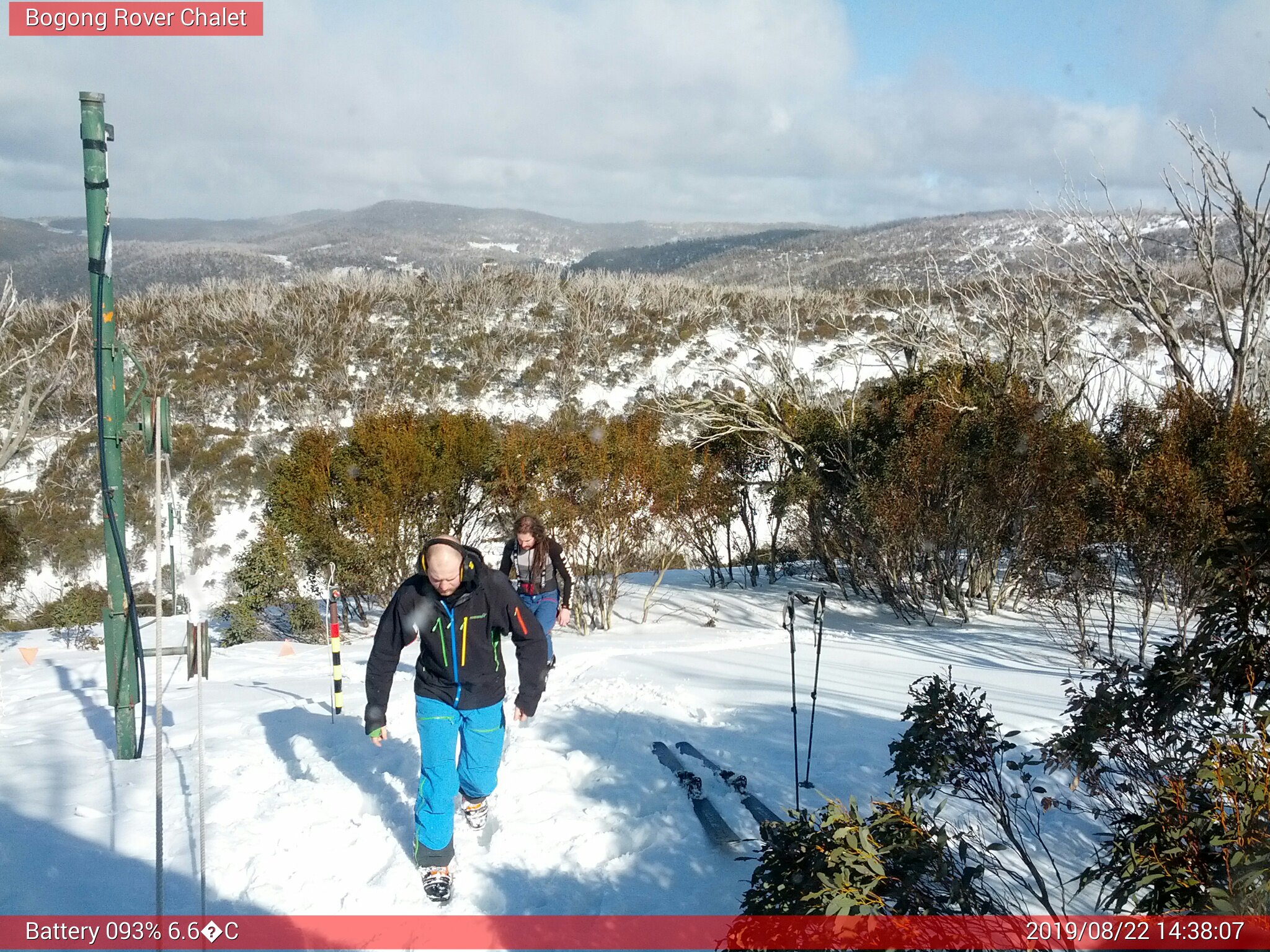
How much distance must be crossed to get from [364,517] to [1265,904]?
13295 mm

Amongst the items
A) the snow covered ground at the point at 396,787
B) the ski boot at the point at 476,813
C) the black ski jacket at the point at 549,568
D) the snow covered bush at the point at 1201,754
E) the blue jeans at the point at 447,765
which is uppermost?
the snow covered bush at the point at 1201,754

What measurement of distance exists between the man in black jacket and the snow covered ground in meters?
0.33

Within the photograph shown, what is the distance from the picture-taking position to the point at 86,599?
1634 centimetres

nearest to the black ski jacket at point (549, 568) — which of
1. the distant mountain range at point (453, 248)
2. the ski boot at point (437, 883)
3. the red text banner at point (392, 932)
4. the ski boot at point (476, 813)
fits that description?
the ski boot at point (476, 813)

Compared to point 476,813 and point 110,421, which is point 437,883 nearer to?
point 476,813

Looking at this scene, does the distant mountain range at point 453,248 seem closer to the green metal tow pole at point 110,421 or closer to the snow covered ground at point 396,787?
the snow covered ground at point 396,787

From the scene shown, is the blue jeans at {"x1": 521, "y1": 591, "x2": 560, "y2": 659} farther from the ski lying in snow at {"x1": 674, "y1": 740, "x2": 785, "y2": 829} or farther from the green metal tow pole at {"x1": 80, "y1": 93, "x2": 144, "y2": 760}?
the green metal tow pole at {"x1": 80, "y1": 93, "x2": 144, "y2": 760}

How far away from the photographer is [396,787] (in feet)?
15.7

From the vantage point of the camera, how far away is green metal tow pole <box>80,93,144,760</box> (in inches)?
183

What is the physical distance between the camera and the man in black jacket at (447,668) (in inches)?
146

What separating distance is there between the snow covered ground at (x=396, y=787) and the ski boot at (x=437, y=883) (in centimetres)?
5

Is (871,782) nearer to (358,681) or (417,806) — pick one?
(417,806)

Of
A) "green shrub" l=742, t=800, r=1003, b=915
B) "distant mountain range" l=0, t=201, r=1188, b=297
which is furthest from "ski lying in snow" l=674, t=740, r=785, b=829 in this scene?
"distant mountain range" l=0, t=201, r=1188, b=297

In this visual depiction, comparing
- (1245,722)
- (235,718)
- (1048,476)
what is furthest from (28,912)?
(1048,476)
